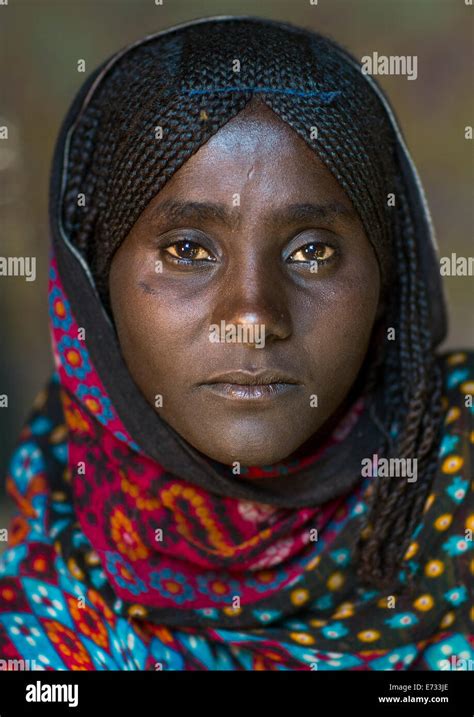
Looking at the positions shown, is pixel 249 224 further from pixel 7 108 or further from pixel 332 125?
pixel 7 108

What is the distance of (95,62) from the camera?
3076 millimetres

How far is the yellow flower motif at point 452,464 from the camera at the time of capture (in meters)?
1.67

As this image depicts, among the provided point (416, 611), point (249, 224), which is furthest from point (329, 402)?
point (416, 611)

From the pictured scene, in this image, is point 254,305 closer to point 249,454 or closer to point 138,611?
point 249,454

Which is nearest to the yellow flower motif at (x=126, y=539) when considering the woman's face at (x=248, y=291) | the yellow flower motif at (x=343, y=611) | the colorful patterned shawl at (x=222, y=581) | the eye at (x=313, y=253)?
the colorful patterned shawl at (x=222, y=581)

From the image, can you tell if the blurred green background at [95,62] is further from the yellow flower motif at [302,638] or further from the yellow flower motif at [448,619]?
the yellow flower motif at [448,619]

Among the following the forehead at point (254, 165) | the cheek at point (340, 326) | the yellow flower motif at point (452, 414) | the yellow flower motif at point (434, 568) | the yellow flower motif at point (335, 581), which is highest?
the forehead at point (254, 165)

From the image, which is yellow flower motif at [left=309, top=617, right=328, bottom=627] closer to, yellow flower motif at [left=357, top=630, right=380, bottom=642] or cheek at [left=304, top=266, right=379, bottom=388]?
yellow flower motif at [left=357, top=630, right=380, bottom=642]

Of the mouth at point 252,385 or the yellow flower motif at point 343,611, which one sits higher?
the mouth at point 252,385

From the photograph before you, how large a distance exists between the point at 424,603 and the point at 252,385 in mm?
565

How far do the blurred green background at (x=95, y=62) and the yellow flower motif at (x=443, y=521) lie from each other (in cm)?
180
